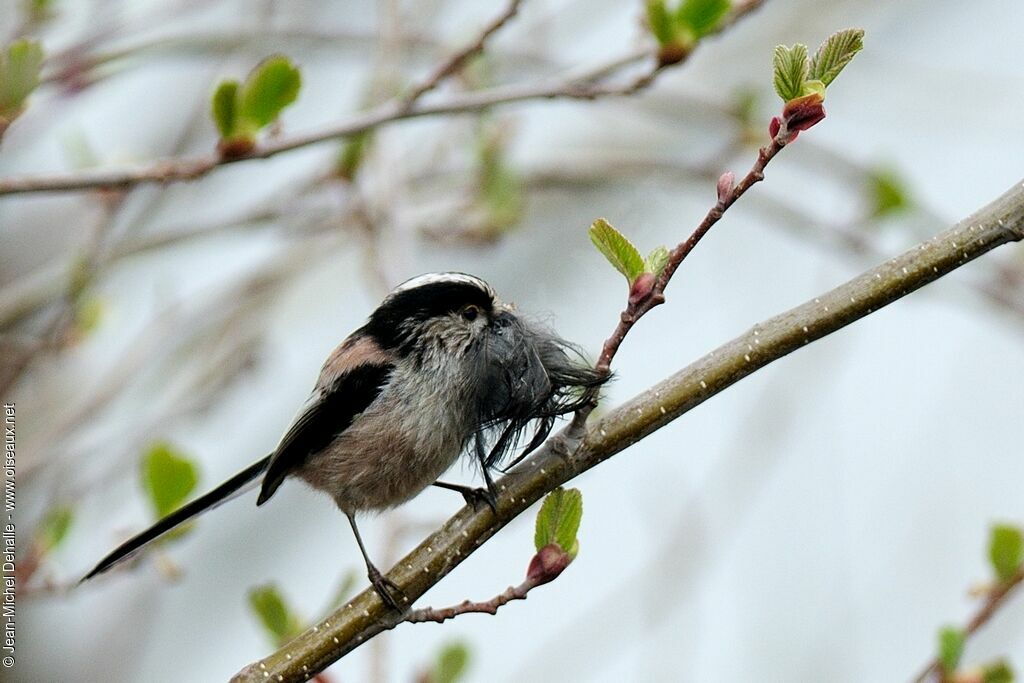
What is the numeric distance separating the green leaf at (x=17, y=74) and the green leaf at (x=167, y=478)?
2.34 ft

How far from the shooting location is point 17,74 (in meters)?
1.96

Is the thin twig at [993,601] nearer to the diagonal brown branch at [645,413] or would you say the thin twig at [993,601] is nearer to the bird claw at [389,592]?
the diagonal brown branch at [645,413]

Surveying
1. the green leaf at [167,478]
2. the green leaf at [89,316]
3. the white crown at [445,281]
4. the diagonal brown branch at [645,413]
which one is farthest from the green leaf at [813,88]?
the green leaf at [89,316]

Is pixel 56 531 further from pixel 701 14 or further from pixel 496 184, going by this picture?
pixel 701 14

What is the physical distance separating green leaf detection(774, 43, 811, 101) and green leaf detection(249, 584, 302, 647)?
4.41ft

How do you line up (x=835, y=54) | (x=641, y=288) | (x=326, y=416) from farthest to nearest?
(x=326, y=416) → (x=641, y=288) → (x=835, y=54)

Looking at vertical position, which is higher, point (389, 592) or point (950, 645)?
point (389, 592)

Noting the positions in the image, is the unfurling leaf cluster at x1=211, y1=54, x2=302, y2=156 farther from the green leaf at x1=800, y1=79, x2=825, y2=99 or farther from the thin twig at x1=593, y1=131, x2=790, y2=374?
the green leaf at x1=800, y1=79, x2=825, y2=99

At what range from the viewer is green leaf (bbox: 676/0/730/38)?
2.21 metres

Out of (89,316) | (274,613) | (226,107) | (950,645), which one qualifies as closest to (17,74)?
(226,107)

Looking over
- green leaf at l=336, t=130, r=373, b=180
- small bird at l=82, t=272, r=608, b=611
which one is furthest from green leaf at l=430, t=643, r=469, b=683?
green leaf at l=336, t=130, r=373, b=180

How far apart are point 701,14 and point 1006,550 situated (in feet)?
3.98

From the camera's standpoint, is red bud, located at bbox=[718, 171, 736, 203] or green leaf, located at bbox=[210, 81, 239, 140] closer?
red bud, located at bbox=[718, 171, 736, 203]

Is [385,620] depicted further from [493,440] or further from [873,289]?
[873,289]
